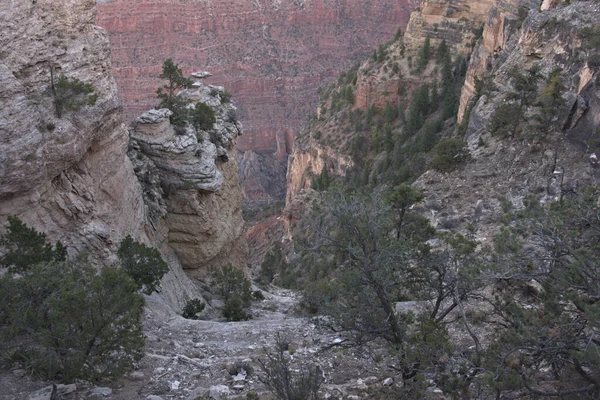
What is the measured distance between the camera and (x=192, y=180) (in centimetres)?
2648

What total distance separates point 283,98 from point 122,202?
10307cm

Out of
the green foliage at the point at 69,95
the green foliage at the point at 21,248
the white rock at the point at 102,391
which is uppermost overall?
the green foliage at the point at 69,95

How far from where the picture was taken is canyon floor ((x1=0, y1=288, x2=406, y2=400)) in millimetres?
11975

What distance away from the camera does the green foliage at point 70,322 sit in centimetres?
1122

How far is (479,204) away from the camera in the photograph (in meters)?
25.1

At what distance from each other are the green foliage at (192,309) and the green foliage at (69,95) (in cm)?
915

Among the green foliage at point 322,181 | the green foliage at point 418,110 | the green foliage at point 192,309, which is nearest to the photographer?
the green foliage at point 192,309

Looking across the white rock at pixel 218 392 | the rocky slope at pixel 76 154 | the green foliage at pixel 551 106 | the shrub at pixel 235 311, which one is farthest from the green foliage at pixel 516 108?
the white rock at pixel 218 392

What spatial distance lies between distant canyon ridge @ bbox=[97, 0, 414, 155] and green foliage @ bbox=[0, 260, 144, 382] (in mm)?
101174

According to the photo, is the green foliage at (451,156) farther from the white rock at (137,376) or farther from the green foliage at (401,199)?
the white rock at (137,376)

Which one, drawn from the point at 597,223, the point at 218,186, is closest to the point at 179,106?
the point at 218,186

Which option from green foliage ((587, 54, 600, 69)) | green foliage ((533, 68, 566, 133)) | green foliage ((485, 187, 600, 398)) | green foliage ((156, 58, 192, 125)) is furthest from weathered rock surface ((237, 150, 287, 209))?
green foliage ((485, 187, 600, 398))

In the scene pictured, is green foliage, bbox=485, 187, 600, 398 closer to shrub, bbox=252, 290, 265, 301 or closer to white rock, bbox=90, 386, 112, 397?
white rock, bbox=90, 386, 112, 397

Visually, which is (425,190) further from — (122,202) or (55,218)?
(55,218)
